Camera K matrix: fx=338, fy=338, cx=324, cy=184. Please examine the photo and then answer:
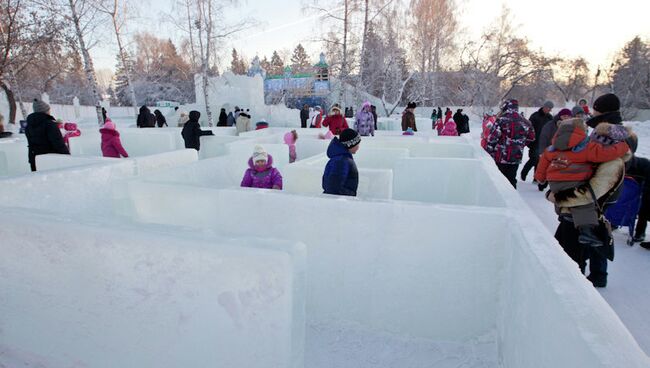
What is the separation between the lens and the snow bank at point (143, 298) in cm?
154

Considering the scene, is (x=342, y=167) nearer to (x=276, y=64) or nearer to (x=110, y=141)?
(x=110, y=141)

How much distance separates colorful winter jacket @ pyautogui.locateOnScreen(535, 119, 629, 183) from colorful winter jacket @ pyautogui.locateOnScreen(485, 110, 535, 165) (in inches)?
99.9

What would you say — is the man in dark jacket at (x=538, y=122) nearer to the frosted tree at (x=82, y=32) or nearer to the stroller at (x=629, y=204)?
the stroller at (x=629, y=204)

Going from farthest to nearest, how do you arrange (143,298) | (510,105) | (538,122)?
(538,122)
(510,105)
(143,298)

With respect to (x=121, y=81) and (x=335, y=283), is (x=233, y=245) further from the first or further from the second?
(x=121, y=81)

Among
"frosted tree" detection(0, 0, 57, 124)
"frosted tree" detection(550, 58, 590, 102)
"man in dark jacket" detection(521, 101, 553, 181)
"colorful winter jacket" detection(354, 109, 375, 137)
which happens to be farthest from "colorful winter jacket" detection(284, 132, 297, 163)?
"frosted tree" detection(550, 58, 590, 102)

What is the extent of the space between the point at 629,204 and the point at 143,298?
195 inches

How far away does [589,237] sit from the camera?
9.04 ft

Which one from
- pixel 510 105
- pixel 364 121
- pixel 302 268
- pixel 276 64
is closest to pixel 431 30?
pixel 364 121

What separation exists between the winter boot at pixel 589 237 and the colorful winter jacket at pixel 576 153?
0.42 m

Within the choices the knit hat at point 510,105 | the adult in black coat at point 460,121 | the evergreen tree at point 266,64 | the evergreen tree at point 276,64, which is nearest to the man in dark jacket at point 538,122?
the knit hat at point 510,105

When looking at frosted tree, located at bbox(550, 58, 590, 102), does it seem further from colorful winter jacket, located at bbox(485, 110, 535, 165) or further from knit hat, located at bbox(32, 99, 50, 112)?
knit hat, located at bbox(32, 99, 50, 112)

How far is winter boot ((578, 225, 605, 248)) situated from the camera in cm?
274

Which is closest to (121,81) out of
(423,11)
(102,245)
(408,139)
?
(423,11)
